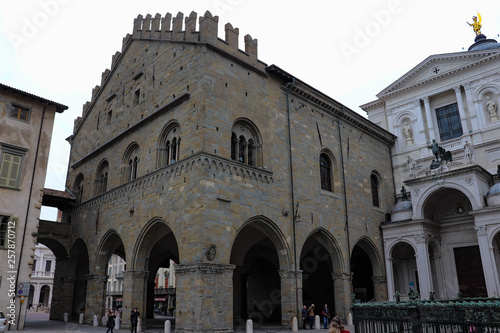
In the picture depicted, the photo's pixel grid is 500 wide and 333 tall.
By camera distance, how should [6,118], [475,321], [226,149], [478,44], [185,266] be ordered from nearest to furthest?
[475,321], [185,266], [226,149], [6,118], [478,44]

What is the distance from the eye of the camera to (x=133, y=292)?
17.6 m

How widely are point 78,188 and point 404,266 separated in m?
20.7

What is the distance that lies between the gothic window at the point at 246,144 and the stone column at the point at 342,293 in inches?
288

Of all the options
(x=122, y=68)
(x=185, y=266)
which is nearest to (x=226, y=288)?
(x=185, y=266)

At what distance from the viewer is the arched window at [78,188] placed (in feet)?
81.2

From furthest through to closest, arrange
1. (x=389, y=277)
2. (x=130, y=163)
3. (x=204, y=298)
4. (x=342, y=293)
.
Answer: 1. (x=389, y=277)
2. (x=130, y=163)
3. (x=342, y=293)
4. (x=204, y=298)

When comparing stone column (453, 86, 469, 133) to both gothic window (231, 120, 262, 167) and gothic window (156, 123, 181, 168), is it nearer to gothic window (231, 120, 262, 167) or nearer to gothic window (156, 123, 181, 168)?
gothic window (231, 120, 262, 167)

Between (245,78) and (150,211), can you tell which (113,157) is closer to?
(150,211)

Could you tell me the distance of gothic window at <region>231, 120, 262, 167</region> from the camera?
17.4 meters

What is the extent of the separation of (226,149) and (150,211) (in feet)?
14.5

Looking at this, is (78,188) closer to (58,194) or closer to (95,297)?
(58,194)

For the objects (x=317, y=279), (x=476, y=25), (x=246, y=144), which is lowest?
(x=317, y=279)

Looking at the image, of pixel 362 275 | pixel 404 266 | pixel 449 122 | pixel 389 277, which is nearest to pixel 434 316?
pixel 389 277

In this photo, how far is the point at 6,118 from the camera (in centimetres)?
1938
